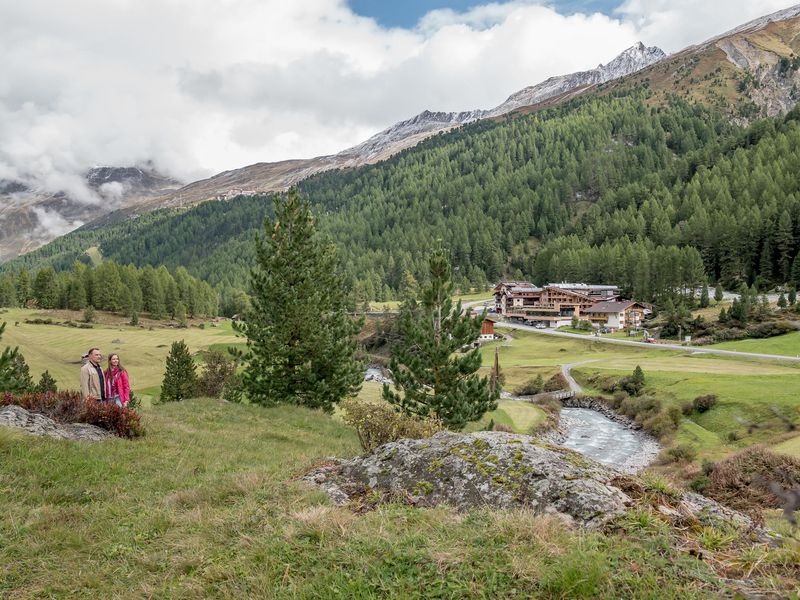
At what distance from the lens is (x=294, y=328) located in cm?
2864

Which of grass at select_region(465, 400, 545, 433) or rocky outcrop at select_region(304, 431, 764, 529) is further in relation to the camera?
grass at select_region(465, 400, 545, 433)

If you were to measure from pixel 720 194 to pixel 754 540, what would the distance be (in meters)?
190

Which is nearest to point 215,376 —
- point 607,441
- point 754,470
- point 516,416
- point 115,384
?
point 516,416

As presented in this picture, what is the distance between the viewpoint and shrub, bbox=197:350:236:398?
164 ft

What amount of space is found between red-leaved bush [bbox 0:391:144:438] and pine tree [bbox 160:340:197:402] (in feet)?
106

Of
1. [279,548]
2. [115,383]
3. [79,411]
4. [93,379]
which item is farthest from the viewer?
[115,383]

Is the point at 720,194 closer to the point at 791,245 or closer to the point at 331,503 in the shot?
the point at 791,245

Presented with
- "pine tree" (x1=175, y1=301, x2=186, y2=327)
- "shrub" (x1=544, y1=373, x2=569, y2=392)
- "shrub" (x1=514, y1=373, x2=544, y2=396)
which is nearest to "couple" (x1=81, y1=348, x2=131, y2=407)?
"shrub" (x1=514, y1=373, x2=544, y2=396)

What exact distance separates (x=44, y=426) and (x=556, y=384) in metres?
68.6

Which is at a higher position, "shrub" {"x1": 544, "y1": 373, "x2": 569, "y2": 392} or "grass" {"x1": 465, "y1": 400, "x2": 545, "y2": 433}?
"grass" {"x1": 465, "y1": 400, "x2": 545, "y2": 433}

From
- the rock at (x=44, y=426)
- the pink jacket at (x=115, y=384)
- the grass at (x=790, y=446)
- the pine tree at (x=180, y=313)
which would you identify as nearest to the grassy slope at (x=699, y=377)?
the grass at (x=790, y=446)

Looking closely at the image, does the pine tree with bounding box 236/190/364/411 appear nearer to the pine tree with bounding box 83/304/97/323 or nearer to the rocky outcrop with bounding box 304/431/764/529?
the rocky outcrop with bounding box 304/431/764/529

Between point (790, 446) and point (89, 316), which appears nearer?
point (790, 446)

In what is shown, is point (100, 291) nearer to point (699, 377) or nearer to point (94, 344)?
point (94, 344)
